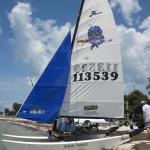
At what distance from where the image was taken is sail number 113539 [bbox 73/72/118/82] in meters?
23.5

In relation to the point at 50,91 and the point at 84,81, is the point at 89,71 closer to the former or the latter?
the point at 84,81

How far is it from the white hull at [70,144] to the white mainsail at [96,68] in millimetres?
1809

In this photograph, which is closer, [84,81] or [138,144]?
[138,144]

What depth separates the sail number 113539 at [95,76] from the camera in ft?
77.0

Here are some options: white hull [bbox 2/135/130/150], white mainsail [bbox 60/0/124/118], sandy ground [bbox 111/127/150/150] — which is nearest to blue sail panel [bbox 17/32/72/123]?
white mainsail [bbox 60/0/124/118]

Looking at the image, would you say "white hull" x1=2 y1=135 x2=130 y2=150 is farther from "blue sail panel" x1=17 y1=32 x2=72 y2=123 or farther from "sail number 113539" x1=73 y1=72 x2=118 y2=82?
"sail number 113539" x1=73 y1=72 x2=118 y2=82

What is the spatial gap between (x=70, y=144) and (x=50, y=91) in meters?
3.02

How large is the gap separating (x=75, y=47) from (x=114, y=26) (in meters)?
2.40

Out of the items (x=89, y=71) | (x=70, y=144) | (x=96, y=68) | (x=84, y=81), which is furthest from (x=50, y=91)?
(x=70, y=144)

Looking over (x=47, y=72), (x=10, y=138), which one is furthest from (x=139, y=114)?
(x=10, y=138)

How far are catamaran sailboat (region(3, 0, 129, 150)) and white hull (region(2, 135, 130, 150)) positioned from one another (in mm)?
64

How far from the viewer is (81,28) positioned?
2388cm

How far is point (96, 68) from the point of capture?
23609 millimetres

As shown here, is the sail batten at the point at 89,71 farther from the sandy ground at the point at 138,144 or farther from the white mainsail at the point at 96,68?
the sandy ground at the point at 138,144
